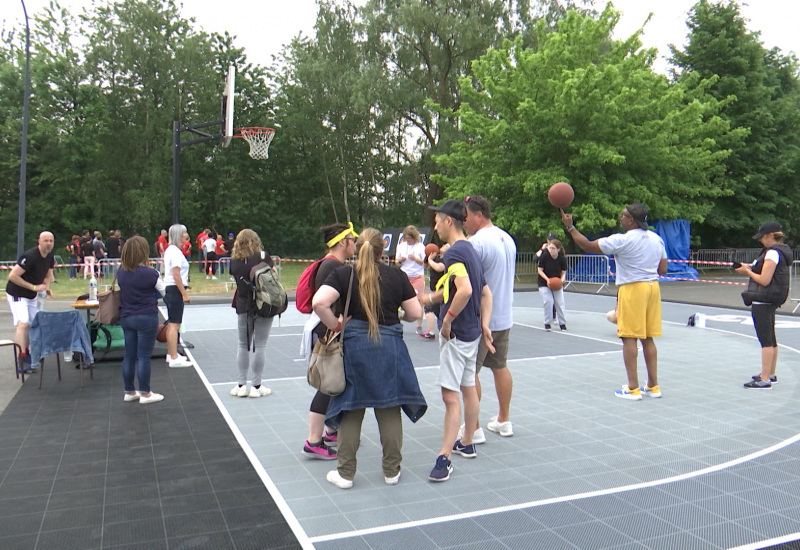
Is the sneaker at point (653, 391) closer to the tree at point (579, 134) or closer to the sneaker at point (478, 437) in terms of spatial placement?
the sneaker at point (478, 437)

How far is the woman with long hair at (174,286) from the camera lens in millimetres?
8246

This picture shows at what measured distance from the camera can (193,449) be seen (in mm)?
5488

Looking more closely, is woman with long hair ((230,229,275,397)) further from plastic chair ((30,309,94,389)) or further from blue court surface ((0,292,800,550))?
plastic chair ((30,309,94,389))

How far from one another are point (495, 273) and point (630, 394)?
279cm

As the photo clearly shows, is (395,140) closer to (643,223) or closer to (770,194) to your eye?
(770,194)

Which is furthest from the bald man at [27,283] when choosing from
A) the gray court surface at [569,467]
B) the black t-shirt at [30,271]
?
the gray court surface at [569,467]

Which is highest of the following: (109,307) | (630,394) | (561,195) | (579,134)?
(579,134)

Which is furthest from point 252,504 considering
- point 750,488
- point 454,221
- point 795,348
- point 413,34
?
point 413,34

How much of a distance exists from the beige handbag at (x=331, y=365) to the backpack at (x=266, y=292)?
2340mm

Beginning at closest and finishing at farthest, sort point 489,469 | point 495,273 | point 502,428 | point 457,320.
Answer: point 457,320 → point 489,469 → point 495,273 → point 502,428

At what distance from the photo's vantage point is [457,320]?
194 inches

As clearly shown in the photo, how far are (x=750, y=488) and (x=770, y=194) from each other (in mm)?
33180

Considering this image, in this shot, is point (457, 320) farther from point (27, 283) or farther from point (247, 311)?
point (27, 283)

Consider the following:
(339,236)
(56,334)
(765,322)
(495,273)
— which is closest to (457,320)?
(495,273)
